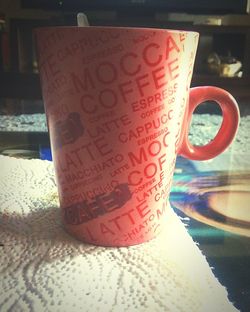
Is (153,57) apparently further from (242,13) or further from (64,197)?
(242,13)

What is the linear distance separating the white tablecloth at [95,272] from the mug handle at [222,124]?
6 centimetres

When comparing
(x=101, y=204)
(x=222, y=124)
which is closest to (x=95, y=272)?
(x=101, y=204)

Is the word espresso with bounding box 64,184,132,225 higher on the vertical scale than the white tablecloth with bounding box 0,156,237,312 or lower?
higher

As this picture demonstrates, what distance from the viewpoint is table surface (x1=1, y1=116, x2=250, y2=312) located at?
0.24m

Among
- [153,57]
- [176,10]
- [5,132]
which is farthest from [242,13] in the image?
[153,57]

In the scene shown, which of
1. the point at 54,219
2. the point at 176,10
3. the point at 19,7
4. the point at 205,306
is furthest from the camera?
the point at 19,7

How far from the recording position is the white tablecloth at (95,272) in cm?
21

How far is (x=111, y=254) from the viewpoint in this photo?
27cm

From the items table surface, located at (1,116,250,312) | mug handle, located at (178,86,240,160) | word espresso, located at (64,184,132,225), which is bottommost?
table surface, located at (1,116,250,312)

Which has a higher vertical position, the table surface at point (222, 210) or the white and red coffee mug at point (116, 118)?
the white and red coffee mug at point (116, 118)

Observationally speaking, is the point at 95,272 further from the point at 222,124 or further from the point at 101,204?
the point at 222,124

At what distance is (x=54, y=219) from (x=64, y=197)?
33 millimetres

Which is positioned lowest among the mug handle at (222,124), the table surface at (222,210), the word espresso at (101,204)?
the table surface at (222,210)

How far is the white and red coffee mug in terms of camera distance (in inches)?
9.4
